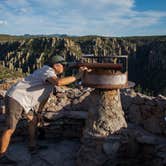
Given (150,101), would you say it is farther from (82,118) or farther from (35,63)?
(35,63)

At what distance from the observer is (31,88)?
6129 millimetres

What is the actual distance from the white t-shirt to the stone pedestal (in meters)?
0.98

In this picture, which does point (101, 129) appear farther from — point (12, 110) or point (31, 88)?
point (12, 110)

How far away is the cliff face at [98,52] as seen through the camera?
281ft

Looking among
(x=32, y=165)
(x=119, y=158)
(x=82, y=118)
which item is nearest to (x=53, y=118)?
(x=82, y=118)

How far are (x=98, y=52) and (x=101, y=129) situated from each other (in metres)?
81.6

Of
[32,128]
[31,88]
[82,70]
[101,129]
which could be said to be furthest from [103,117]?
[32,128]

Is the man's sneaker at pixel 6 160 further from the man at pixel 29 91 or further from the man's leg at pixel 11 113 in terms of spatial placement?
the man's leg at pixel 11 113

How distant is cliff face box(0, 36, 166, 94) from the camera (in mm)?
85656

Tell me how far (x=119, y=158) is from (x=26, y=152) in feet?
6.26

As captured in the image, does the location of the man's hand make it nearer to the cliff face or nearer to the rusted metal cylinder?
the rusted metal cylinder

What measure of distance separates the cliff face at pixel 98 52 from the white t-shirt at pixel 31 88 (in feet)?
227

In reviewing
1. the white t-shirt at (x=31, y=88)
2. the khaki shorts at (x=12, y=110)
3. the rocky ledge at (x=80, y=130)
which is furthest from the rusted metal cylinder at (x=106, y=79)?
the khaki shorts at (x=12, y=110)

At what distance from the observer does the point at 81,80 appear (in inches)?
253
